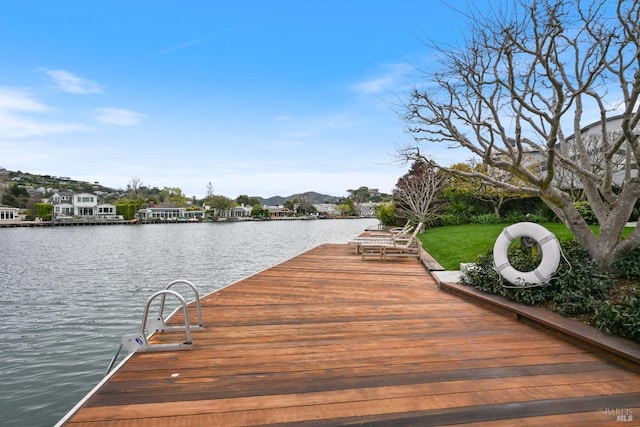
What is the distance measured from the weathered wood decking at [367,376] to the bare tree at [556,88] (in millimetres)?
1908

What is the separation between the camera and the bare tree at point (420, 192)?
58.9 feet

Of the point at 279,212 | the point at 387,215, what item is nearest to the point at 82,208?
the point at 279,212

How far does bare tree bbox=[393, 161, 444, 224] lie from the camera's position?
1795 centimetres

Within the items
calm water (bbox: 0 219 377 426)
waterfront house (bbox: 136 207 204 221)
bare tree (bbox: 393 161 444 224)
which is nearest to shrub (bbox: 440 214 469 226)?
bare tree (bbox: 393 161 444 224)

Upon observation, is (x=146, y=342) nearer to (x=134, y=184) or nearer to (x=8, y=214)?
(x=8, y=214)

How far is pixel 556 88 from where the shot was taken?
4.03 metres

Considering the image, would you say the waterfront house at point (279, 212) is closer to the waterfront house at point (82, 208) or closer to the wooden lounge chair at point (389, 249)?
the waterfront house at point (82, 208)

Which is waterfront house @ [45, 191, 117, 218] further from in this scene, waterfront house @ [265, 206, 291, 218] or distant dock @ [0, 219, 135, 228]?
waterfront house @ [265, 206, 291, 218]

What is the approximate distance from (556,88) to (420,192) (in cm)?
1585

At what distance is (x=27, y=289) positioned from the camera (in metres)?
9.18

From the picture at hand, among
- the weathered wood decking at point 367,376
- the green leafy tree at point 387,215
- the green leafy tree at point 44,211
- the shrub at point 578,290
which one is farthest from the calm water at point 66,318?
the green leafy tree at point 44,211

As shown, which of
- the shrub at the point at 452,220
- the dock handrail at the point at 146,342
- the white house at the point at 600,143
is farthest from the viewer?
the shrub at the point at 452,220

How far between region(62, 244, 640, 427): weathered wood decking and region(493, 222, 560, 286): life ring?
607mm

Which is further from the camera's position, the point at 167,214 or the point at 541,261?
the point at 167,214
